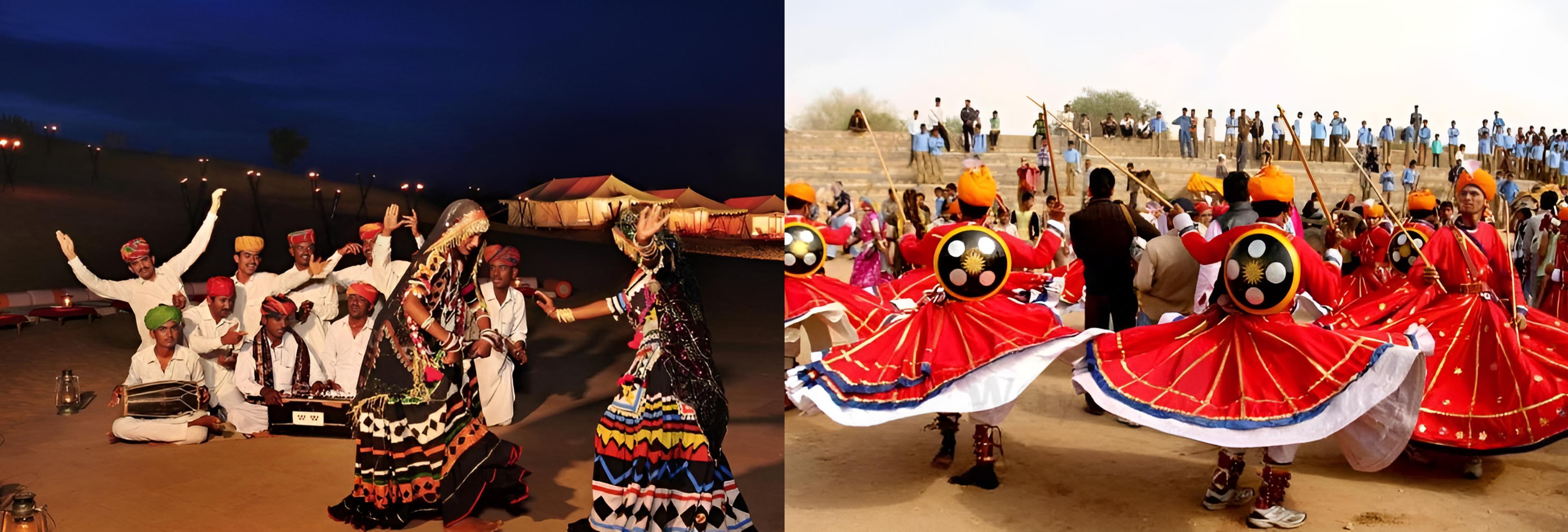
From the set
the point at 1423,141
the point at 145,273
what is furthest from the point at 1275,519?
the point at 1423,141

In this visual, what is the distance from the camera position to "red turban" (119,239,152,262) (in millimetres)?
4797

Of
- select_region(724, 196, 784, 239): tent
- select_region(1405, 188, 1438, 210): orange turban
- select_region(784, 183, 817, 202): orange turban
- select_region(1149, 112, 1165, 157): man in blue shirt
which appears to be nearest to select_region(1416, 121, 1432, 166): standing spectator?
select_region(1149, 112, 1165, 157): man in blue shirt

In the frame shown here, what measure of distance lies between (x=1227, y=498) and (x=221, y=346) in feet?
15.5

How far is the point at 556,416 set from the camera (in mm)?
4930

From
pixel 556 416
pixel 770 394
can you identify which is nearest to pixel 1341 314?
pixel 770 394

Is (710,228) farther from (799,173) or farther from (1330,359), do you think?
(799,173)

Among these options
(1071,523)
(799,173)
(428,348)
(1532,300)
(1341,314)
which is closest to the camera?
(428,348)

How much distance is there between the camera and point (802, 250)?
6.82m

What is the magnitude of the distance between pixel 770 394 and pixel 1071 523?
1.64 m

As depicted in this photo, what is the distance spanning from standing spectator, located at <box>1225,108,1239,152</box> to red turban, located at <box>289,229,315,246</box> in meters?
23.8

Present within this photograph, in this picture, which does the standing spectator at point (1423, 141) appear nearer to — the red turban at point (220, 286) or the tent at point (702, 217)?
the tent at point (702, 217)

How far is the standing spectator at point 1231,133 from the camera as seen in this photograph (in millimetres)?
25422

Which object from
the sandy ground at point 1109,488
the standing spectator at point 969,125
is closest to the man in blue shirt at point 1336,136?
the standing spectator at point 969,125

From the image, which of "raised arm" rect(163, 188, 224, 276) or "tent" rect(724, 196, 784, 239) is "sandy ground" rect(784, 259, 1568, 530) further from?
"raised arm" rect(163, 188, 224, 276)
